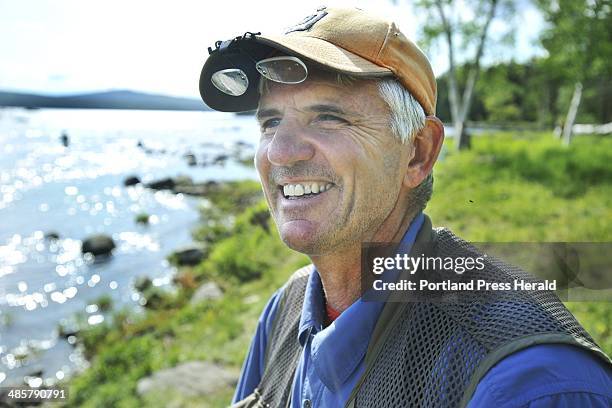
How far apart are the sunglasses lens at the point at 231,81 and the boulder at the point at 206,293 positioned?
871 centimetres

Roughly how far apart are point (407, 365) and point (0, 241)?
69.4ft

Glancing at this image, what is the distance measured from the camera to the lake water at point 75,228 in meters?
10.3

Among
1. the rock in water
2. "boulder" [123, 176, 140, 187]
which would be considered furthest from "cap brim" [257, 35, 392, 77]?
"boulder" [123, 176, 140, 187]

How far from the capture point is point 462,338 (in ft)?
3.96

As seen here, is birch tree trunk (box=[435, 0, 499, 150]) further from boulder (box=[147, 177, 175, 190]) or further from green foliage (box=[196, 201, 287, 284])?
boulder (box=[147, 177, 175, 190])

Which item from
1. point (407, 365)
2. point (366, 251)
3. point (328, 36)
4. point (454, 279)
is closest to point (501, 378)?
point (407, 365)

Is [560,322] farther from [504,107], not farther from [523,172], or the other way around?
[504,107]

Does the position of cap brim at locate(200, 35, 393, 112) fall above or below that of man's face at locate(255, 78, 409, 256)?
above

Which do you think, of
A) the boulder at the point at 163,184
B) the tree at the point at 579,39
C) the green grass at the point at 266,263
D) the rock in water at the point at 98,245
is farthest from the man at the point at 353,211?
the boulder at the point at 163,184

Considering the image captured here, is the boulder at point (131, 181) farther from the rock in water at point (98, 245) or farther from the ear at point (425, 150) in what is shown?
the ear at point (425, 150)

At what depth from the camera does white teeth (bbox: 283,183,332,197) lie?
1.63 m

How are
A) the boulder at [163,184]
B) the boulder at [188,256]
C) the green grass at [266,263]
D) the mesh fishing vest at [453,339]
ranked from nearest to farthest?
the mesh fishing vest at [453,339] → the green grass at [266,263] → the boulder at [188,256] → the boulder at [163,184]

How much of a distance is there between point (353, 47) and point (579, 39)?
746 inches

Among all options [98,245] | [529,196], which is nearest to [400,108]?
[529,196]
